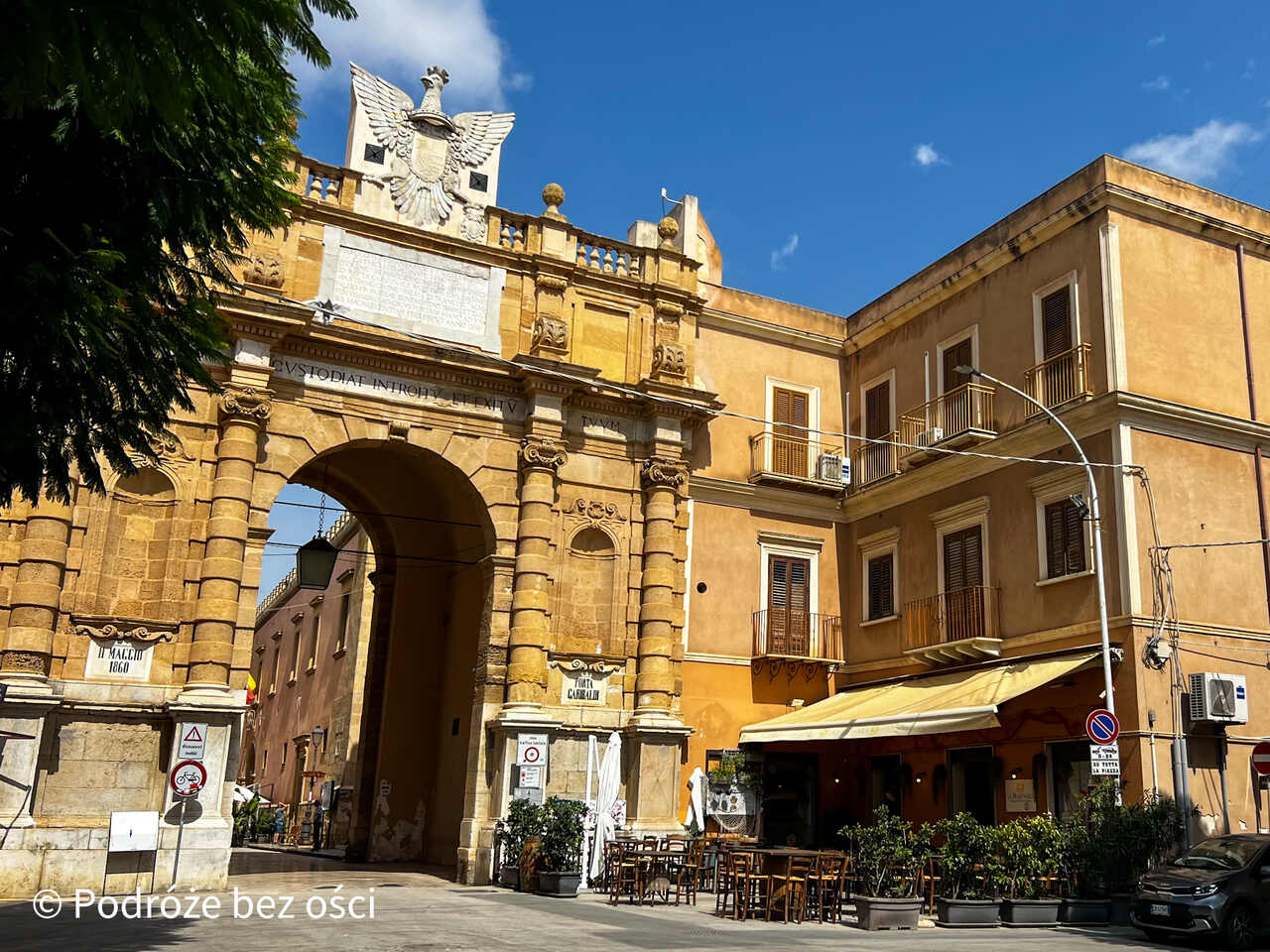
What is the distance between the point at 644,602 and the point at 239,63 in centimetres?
1587

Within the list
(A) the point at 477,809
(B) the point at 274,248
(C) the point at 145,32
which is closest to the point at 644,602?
(A) the point at 477,809

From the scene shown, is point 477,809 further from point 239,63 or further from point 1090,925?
point 239,63

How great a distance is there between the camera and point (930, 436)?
72.2ft

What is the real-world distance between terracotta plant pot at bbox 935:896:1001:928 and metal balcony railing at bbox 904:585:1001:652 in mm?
6020

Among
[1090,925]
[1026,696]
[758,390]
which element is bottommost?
[1090,925]

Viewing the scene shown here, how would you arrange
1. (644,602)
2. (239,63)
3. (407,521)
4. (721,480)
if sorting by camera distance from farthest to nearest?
(407,521) < (721,480) < (644,602) < (239,63)

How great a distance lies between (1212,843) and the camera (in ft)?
48.1

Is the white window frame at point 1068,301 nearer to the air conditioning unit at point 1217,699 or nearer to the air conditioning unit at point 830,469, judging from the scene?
the air conditioning unit at point 830,469

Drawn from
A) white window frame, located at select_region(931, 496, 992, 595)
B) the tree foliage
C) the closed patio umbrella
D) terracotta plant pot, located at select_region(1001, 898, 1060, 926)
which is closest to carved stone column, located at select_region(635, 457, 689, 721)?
the closed patio umbrella

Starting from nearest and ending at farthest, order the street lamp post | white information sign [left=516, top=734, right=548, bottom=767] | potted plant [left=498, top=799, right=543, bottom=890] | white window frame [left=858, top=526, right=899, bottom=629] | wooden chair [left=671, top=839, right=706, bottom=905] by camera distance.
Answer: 1. the street lamp post
2. wooden chair [left=671, top=839, right=706, bottom=905]
3. potted plant [left=498, top=799, right=543, bottom=890]
4. white information sign [left=516, top=734, right=548, bottom=767]
5. white window frame [left=858, top=526, right=899, bottom=629]

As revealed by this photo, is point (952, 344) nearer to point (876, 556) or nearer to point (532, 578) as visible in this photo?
point (876, 556)

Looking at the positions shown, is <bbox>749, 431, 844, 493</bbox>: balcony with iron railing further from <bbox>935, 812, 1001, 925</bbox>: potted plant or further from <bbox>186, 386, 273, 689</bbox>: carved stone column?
<bbox>186, 386, 273, 689</bbox>: carved stone column

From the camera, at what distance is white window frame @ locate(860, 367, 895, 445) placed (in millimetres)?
23844

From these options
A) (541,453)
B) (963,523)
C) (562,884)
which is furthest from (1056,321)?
(562,884)
